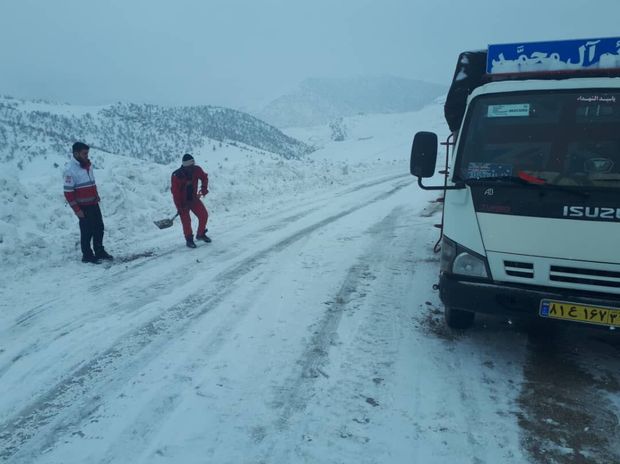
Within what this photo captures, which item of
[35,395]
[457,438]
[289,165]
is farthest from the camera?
[289,165]

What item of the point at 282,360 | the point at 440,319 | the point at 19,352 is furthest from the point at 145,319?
the point at 440,319

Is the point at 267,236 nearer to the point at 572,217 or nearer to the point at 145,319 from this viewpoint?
the point at 145,319

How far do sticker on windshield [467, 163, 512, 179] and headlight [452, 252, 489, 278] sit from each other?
2.57 ft

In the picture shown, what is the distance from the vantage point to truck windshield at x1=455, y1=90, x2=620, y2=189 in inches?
144

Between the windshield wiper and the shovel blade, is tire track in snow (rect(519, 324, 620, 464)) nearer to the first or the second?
the windshield wiper

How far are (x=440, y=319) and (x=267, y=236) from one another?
429cm

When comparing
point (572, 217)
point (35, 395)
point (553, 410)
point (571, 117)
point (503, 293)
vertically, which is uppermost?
point (571, 117)

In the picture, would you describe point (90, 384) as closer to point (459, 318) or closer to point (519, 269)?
point (459, 318)

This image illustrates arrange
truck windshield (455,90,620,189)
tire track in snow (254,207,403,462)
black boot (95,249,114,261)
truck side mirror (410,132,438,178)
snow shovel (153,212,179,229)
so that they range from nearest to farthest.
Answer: tire track in snow (254,207,403,462) → truck windshield (455,90,620,189) → truck side mirror (410,132,438,178) → black boot (95,249,114,261) → snow shovel (153,212,179,229)

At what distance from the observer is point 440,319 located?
183 inches

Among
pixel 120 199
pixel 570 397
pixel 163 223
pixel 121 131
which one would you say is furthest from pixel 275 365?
pixel 121 131

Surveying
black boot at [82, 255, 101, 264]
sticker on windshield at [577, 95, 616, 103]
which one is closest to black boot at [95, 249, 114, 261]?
black boot at [82, 255, 101, 264]

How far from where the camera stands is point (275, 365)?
375 cm

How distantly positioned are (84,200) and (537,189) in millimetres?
6287
